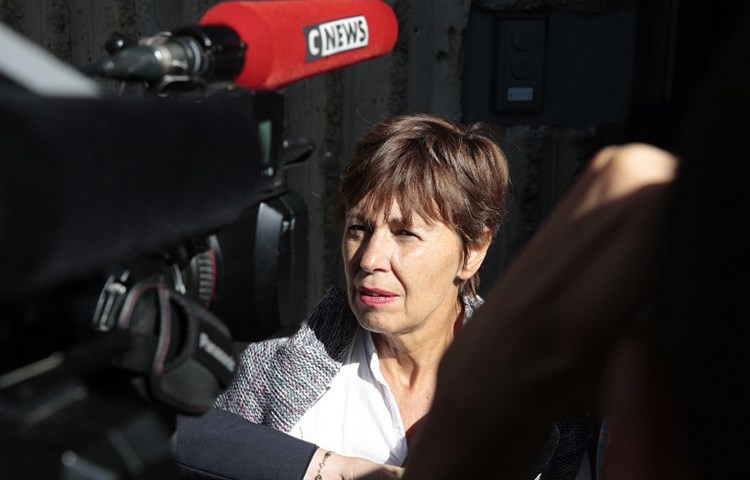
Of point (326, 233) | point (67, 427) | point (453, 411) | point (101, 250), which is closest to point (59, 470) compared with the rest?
point (67, 427)

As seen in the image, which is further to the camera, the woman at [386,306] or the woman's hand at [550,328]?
the woman at [386,306]

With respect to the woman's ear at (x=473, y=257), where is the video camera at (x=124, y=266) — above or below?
above

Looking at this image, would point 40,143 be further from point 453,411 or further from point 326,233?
point 326,233

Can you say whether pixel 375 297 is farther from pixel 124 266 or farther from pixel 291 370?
pixel 124 266

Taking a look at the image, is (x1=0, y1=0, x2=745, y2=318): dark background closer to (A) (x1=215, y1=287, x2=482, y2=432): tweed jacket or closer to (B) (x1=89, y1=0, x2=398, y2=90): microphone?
(A) (x1=215, y1=287, x2=482, y2=432): tweed jacket

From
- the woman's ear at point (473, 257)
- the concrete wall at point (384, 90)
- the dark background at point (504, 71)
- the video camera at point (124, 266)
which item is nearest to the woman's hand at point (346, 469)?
the woman's ear at point (473, 257)

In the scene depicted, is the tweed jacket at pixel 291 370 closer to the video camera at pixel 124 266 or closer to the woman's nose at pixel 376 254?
the woman's nose at pixel 376 254

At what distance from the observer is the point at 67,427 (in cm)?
58

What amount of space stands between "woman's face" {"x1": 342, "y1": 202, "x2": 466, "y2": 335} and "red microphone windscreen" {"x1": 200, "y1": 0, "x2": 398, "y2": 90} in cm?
80

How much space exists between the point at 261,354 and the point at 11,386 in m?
1.31

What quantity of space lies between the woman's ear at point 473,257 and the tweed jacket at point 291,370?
0.08 metres

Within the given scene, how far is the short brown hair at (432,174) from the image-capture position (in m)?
1.86

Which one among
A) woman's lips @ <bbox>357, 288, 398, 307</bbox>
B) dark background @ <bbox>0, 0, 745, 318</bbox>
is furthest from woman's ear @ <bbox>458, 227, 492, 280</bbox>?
dark background @ <bbox>0, 0, 745, 318</bbox>

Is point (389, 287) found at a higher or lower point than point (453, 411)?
lower
